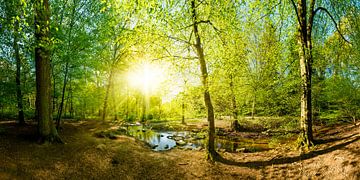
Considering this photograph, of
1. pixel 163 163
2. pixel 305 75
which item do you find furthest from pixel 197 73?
pixel 305 75

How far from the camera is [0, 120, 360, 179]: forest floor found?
19.7 ft

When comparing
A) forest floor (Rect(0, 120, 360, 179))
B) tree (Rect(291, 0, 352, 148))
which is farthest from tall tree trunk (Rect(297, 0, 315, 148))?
forest floor (Rect(0, 120, 360, 179))

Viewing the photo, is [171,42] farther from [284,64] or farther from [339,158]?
[339,158]

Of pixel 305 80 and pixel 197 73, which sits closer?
pixel 305 80

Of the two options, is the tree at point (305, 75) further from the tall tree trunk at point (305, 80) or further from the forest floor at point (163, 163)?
the forest floor at point (163, 163)

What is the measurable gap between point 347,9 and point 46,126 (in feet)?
40.0

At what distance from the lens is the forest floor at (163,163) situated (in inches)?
236

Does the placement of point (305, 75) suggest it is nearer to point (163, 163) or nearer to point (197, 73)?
point (197, 73)

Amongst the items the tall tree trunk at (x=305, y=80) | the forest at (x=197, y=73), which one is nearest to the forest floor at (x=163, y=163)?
the forest at (x=197, y=73)

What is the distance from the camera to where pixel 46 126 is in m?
8.73

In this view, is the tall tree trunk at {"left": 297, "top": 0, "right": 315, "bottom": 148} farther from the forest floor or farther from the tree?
the forest floor

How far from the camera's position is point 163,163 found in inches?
331

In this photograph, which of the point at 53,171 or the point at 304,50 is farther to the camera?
the point at 304,50

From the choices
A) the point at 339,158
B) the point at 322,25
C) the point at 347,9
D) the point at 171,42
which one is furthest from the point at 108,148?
the point at 347,9
